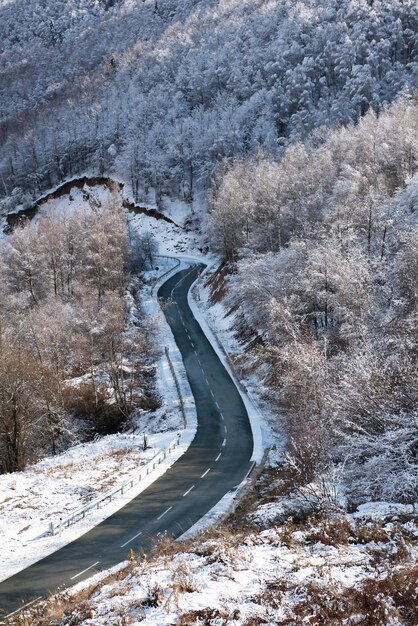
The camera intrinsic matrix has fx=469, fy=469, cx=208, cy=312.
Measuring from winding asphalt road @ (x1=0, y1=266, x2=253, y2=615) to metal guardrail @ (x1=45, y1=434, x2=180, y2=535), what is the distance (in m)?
0.98

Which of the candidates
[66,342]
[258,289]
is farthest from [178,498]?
[258,289]

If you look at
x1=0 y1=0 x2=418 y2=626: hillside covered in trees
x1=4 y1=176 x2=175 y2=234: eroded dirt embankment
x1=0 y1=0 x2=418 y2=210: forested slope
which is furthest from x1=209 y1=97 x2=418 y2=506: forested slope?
x1=4 y1=176 x2=175 y2=234: eroded dirt embankment

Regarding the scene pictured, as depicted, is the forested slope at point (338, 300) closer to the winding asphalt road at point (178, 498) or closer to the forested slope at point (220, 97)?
the winding asphalt road at point (178, 498)

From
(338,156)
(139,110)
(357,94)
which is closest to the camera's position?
(338,156)

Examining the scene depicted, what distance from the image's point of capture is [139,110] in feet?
457

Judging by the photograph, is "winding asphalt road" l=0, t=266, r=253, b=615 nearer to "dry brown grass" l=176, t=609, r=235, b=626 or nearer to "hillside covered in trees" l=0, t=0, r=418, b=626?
"hillside covered in trees" l=0, t=0, r=418, b=626

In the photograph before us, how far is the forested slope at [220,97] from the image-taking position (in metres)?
112

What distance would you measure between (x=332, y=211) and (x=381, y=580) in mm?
42626

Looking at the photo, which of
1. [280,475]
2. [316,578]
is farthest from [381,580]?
[280,475]

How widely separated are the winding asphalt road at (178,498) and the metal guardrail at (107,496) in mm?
978

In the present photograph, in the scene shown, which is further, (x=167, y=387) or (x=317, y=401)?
(x=167, y=387)

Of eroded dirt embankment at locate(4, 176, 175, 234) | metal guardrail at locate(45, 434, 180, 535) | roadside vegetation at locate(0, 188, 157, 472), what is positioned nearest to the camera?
metal guardrail at locate(45, 434, 180, 535)

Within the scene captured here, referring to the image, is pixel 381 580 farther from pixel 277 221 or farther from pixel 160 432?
pixel 277 221

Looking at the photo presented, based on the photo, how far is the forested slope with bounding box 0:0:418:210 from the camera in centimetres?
11250
